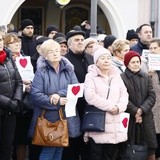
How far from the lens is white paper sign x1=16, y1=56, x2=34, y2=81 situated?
5.74m

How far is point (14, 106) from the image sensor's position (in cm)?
530

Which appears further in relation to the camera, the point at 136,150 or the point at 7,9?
the point at 7,9

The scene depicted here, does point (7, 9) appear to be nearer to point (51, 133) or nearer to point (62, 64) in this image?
point (62, 64)

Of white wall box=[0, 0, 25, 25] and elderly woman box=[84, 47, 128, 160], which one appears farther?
white wall box=[0, 0, 25, 25]

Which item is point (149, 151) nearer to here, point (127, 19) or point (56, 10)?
point (127, 19)

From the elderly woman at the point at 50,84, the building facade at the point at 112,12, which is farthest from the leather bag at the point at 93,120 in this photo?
the building facade at the point at 112,12

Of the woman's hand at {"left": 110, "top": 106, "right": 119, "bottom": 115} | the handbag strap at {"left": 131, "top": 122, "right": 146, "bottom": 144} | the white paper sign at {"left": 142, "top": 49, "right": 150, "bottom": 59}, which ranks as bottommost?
the handbag strap at {"left": 131, "top": 122, "right": 146, "bottom": 144}

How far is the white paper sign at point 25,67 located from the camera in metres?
5.74

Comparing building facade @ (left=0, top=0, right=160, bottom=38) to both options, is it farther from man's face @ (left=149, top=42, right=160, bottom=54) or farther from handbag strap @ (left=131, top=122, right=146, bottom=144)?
handbag strap @ (left=131, top=122, right=146, bottom=144)

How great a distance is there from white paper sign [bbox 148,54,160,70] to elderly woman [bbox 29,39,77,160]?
1.17 metres

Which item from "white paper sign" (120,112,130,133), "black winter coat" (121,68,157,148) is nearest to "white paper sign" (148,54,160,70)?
"black winter coat" (121,68,157,148)

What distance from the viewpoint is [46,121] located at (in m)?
5.47

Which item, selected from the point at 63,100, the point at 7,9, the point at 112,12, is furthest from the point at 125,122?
the point at 112,12

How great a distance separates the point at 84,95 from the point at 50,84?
17.7 inches
